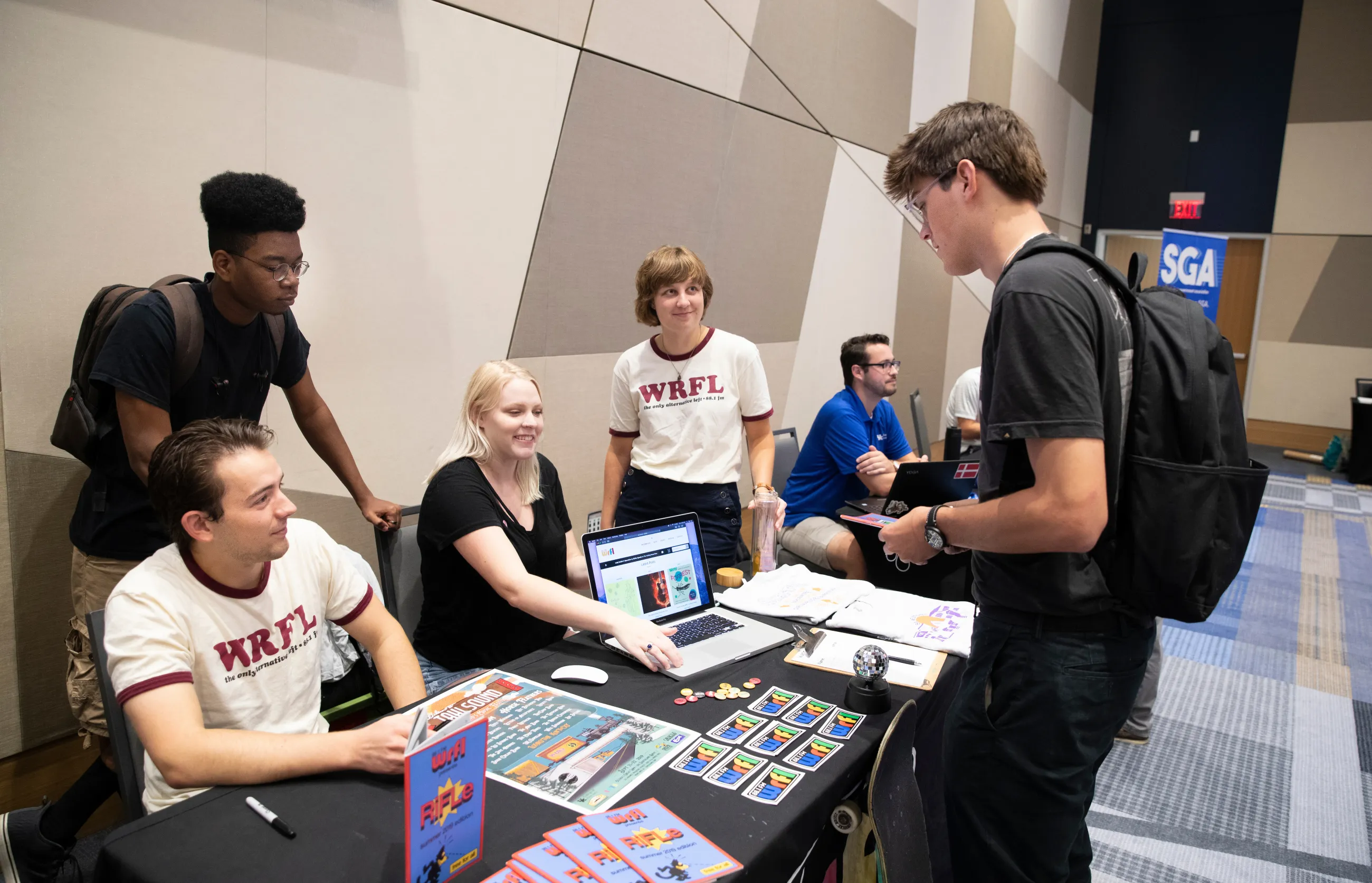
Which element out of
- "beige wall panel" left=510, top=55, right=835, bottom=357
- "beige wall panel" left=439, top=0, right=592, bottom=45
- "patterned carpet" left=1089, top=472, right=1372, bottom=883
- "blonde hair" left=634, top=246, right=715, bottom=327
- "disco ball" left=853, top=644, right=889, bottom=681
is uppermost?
"beige wall panel" left=439, top=0, right=592, bottom=45

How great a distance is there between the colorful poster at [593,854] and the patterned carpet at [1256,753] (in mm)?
1822

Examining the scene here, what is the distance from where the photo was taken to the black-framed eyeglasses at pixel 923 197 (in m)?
1.35

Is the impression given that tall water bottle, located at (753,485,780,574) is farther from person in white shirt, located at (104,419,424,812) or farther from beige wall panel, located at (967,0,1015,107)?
beige wall panel, located at (967,0,1015,107)

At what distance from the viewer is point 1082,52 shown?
1002 centimetres

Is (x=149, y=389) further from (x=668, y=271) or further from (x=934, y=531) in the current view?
(x=934, y=531)

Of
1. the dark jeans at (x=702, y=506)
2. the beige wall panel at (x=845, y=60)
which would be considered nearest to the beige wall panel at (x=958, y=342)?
the beige wall panel at (x=845, y=60)

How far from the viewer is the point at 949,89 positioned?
274 inches

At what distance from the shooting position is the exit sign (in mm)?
10023

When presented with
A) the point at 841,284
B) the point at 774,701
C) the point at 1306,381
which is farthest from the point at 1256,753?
the point at 1306,381

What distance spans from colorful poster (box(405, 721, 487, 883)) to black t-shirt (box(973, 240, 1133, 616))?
0.82 metres

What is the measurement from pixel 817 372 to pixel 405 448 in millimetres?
3288

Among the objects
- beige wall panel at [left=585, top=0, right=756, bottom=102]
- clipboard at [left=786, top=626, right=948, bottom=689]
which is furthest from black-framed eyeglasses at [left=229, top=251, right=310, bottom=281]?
beige wall panel at [left=585, top=0, right=756, bottom=102]

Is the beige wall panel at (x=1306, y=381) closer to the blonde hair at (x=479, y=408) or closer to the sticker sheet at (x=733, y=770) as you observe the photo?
the blonde hair at (x=479, y=408)

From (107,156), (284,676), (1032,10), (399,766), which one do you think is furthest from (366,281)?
(1032,10)
